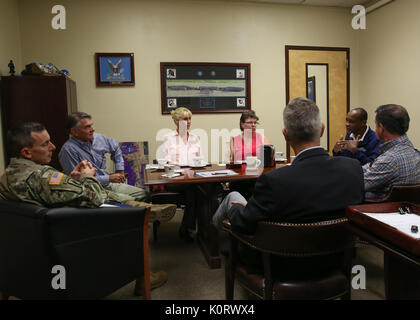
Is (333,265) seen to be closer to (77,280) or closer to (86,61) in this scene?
(77,280)

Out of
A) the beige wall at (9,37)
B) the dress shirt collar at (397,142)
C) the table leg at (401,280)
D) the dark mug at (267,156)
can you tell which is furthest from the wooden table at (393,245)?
the beige wall at (9,37)

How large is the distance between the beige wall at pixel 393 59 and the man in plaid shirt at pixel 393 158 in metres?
2.33

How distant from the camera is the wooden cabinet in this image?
11.3 feet

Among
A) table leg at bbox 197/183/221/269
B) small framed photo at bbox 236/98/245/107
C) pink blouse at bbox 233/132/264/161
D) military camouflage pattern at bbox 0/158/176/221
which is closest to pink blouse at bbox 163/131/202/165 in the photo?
pink blouse at bbox 233/132/264/161

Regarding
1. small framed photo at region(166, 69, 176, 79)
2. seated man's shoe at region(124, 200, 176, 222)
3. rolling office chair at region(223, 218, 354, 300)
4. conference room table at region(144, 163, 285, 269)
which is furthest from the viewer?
small framed photo at region(166, 69, 176, 79)

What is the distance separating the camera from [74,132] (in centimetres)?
262

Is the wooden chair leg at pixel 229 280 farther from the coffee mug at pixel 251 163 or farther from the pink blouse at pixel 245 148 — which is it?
the pink blouse at pixel 245 148

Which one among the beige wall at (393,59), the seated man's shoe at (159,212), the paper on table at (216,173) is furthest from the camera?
the beige wall at (393,59)

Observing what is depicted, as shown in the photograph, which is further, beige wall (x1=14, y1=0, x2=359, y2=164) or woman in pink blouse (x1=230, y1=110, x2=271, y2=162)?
beige wall (x1=14, y1=0, x2=359, y2=164)

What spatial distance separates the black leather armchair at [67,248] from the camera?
1468mm

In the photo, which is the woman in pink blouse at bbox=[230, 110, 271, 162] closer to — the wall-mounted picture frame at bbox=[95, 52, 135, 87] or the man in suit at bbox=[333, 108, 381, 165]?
the man in suit at bbox=[333, 108, 381, 165]

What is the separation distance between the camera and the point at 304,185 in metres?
1.25

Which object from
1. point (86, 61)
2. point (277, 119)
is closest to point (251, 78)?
point (277, 119)

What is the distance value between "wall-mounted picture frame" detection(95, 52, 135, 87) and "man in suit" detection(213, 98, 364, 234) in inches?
130
